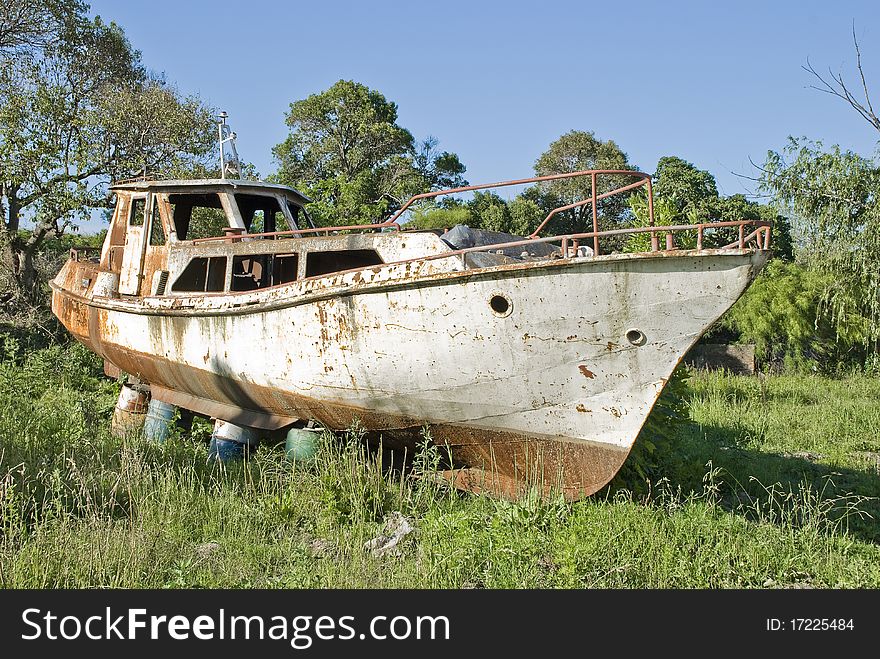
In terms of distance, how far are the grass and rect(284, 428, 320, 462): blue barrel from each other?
160mm

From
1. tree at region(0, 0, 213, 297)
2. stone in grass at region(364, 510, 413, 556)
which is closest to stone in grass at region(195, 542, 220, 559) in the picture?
stone in grass at region(364, 510, 413, 556)

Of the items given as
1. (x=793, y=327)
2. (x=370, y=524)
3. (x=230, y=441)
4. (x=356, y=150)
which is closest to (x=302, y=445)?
(x=230, y=441)

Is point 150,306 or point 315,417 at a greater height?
point 150,306

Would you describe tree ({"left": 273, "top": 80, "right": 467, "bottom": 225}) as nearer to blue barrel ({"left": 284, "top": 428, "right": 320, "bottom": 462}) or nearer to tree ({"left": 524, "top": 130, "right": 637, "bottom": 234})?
tree ({"left": 524, "top": 130, "right": 637, "bottom": 234})

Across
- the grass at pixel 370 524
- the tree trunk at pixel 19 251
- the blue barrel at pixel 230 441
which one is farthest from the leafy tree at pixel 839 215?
the tree trunk at pixel 19 251

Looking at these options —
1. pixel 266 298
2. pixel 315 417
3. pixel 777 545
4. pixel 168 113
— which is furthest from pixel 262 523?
pixel 168 113

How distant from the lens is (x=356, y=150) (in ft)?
87.4

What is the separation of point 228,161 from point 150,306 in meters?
3.16

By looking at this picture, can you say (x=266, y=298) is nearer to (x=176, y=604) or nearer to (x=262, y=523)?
(x=262, y=523)

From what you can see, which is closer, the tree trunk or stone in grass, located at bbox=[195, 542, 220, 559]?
stone in grass, located at bbox=[195, 542, 220, 559]

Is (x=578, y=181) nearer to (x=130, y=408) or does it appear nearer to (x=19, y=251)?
(x=19, y=251)

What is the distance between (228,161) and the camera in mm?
9906

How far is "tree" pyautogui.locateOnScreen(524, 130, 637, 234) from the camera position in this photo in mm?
29172

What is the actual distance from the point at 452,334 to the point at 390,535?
1.53 meters
